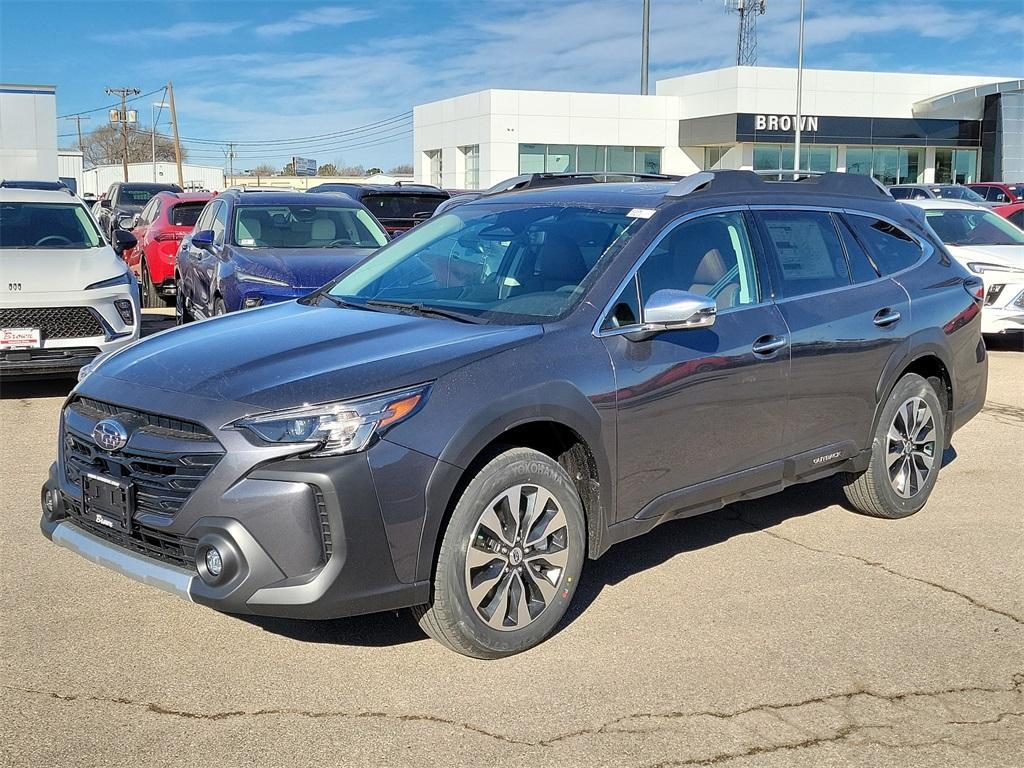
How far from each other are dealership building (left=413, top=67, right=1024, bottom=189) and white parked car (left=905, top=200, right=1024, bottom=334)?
33632 millimetres

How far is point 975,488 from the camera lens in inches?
272

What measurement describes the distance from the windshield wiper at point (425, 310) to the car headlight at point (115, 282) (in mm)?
4959

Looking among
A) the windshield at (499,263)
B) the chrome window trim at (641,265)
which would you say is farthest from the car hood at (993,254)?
the windshield at (499,263)

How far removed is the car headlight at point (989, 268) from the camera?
12.5 metres

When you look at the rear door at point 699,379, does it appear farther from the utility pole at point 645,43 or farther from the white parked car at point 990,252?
the utility pole at point 645,43

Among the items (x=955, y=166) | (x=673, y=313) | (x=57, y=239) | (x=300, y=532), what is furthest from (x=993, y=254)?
(x=955, y=166)

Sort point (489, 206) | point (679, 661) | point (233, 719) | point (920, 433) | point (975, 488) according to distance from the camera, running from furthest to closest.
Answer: point (975, 488) → point (920, 433) → point (489, 206) → point (679, 661) → point (233, 719)

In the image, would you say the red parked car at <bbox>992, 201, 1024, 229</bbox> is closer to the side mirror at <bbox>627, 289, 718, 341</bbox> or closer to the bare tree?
the side mirror at <bbox>627, 289, 718, 341</bbox>

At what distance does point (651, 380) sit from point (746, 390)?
63 cm

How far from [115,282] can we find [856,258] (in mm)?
6291

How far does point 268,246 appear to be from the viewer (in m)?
10.7

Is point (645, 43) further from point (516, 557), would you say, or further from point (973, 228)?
point (516, 557)

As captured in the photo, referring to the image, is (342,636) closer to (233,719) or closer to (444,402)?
(233,719)

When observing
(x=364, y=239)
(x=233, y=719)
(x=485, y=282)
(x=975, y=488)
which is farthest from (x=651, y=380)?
(x=364, y=239)
